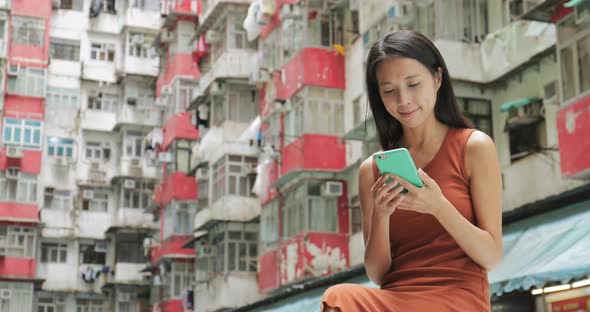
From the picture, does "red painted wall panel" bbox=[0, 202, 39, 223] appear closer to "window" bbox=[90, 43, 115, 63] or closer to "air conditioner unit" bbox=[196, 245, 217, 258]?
"window" bbox=[90, 43, 115, 63]

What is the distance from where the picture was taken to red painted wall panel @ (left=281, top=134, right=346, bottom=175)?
23.7 m

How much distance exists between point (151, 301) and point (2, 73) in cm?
1079

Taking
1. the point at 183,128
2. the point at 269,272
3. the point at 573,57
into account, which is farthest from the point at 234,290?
the point at 573,57

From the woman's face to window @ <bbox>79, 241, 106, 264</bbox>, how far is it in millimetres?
39631

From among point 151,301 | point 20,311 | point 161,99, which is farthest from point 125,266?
point 161,99

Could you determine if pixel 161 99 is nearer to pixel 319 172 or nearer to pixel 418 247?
pixel 319 172

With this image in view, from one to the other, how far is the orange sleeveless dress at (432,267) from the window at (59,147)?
39.9 metres

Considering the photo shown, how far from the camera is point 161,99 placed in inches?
1506

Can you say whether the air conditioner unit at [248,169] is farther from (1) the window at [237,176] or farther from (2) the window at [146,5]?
(2) the window at [146,5]

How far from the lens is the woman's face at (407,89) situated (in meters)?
2.75

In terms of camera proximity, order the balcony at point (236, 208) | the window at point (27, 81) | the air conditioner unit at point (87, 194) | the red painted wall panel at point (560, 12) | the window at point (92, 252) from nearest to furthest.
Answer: the red painted wall panel at point (560, 12)
the balcony at point (236, 208)
the window at point (27, 81)
the window at point (92, 252)
the air conditioner unit at point (87, 194)

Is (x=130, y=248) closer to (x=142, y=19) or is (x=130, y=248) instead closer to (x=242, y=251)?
(x=142, y=19)

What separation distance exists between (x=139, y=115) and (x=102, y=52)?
11.6 ft

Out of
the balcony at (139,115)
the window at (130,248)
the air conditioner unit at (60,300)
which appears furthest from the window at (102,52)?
the air conditioner unit at (60,300)
